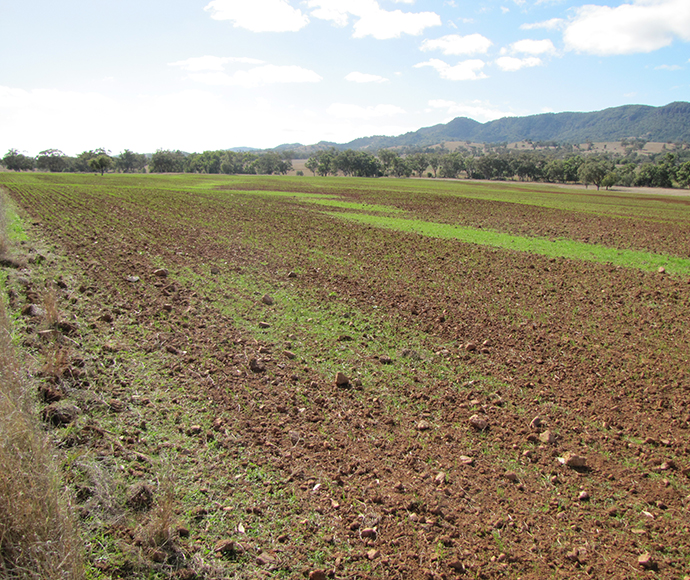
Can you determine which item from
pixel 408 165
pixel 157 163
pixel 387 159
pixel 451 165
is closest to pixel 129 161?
pixel 157 163

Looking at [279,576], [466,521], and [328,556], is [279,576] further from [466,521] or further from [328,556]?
[466,521]

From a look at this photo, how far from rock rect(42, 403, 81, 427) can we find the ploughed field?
13cm

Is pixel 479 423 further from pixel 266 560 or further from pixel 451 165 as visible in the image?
pixel 451 165

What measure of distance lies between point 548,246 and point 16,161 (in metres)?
180

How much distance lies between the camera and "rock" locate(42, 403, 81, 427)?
570 cm

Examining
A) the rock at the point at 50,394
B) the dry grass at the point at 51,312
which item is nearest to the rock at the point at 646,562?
the rock at the point at 50,394

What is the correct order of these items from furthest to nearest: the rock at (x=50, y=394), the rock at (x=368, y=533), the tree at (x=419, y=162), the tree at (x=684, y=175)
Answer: the tree at (x=419, y=162) → the tree at (x=684, y=175) → the rock at (x=50, y=394) → the rock at (x=368, y=533)

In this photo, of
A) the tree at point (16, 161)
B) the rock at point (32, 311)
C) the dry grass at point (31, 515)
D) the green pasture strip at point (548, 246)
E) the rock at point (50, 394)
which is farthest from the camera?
the tree at point (16, 161)

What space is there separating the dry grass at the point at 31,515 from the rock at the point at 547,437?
19.7 feet

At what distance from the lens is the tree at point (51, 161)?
146m

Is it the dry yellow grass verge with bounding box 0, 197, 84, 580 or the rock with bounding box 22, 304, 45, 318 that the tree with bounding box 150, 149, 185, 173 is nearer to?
the rock with bounding box 22, 304, 45, 318

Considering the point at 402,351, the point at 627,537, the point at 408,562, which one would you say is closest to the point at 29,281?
the point at 402,351

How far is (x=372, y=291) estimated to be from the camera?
41.7 feet

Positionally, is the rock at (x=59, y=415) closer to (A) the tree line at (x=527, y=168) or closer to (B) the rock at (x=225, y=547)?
(B) the rock at (x=225, y=547)
